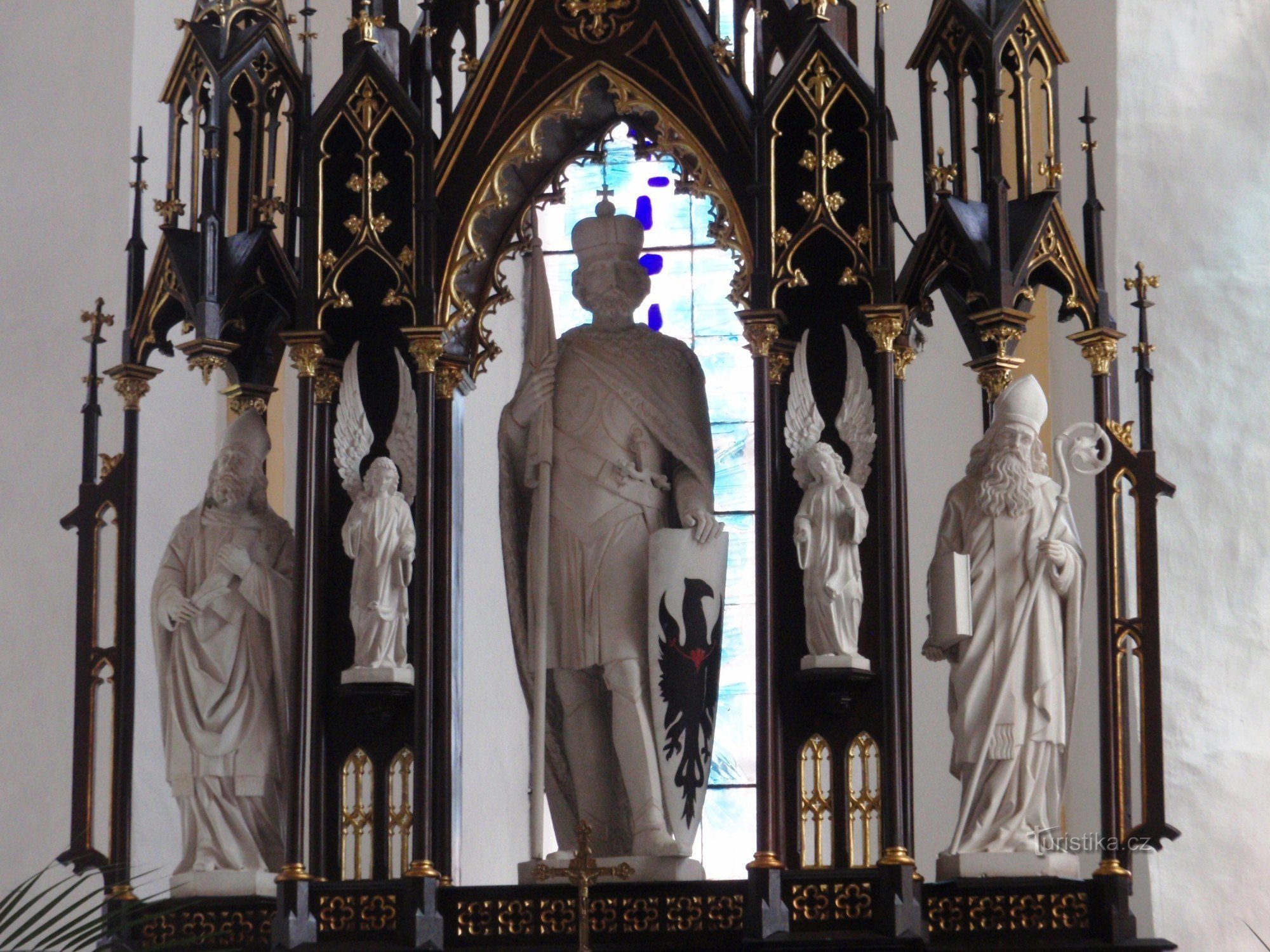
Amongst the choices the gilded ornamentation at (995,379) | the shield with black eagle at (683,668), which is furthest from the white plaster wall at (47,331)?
the gilded ornamentation at (995,379)

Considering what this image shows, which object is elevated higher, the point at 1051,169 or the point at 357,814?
the point at 1051,169

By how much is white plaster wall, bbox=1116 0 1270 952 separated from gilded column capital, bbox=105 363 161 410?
200 inches

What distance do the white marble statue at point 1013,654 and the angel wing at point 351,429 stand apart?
7.73 ft

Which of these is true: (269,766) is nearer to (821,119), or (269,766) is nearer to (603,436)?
(603,436)

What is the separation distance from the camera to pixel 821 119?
10.0 m

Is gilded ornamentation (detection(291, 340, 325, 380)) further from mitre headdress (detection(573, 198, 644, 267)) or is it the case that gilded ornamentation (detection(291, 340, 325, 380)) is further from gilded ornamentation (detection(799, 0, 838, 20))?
gilded ornamentation (detection(799, 0, 838, 20))

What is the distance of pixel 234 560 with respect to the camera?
10.2 meters

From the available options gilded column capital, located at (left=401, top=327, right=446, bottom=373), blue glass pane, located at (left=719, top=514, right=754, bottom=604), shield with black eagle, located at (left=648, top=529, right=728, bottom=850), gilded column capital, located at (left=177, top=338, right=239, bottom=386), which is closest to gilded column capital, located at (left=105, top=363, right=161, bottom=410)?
gilded column capital, located at (left=177, top=338, right=239, bottom=386)

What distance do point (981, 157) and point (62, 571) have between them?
557 cm

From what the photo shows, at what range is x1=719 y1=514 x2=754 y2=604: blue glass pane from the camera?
1398 cm

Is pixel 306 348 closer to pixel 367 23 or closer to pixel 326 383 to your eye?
pixel 326 383

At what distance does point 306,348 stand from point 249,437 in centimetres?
55

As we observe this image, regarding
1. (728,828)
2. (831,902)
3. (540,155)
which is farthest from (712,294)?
(831,902)

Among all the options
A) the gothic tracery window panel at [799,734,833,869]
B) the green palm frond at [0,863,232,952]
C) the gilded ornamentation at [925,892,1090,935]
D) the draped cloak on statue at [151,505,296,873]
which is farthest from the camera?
the draped cloak on statue at [151,505,296,873]
